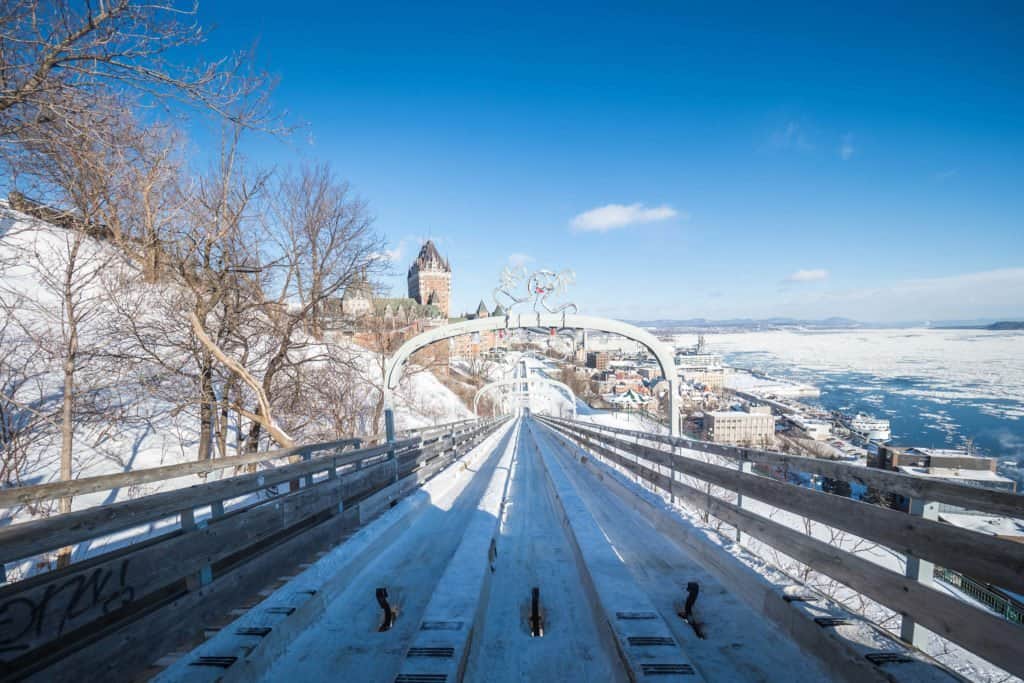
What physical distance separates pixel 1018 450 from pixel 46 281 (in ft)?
103

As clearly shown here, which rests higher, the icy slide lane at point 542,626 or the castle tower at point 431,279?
the castle tower at point 431,279

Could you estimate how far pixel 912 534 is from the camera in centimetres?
179

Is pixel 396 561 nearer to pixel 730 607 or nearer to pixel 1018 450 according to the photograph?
pixel 730 607

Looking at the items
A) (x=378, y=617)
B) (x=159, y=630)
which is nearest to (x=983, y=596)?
(x=378, y=617)

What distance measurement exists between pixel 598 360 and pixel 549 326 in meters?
76.6

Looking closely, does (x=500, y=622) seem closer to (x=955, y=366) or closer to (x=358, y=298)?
(x=358, y=298)

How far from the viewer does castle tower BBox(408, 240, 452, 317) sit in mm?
112625

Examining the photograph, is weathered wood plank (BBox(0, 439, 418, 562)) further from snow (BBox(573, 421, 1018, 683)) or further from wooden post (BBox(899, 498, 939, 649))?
snow (BBox(573, 421, 1018, 683))

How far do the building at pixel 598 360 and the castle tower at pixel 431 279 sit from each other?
4147 cm

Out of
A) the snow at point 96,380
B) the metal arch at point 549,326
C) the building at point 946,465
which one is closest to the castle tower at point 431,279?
the snow at point 96,380

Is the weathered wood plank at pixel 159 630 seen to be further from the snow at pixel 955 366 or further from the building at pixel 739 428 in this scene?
the snow at pixel 955 366

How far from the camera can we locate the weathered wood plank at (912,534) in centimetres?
144

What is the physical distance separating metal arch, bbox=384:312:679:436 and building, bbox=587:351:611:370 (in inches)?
2870

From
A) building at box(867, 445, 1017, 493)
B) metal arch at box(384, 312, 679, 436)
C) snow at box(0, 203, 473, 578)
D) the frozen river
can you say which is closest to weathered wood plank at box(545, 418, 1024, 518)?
building at box(867, 445, 1017, 493)
